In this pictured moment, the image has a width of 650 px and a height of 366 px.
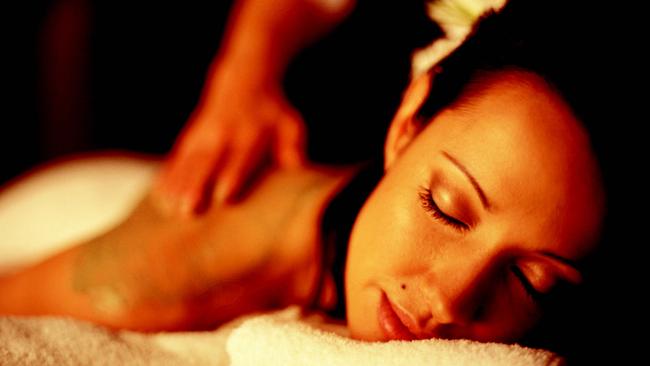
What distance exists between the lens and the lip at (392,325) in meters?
0.76

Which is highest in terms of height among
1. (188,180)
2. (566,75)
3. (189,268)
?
(566,75)

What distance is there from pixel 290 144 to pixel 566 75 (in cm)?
59

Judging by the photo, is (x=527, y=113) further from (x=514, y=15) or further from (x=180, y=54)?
(x=180, y=54)

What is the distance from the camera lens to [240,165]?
1134 millimetres

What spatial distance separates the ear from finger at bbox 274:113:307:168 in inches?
10.7

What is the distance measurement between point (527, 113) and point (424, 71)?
0.30 m

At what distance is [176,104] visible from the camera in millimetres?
1810

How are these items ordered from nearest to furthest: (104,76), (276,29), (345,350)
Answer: (345,350)
(276,29)
(104,76)

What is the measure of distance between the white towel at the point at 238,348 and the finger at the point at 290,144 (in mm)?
415

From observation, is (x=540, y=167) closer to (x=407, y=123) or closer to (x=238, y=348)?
(x=407, y=123)

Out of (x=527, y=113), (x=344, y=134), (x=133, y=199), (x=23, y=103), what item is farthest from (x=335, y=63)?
(x=23, y=103)

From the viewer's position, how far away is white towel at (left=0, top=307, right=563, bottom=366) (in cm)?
65

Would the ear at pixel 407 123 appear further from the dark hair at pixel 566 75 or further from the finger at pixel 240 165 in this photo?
the finger at pixel 240 165

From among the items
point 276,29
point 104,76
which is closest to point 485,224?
point 276,29
